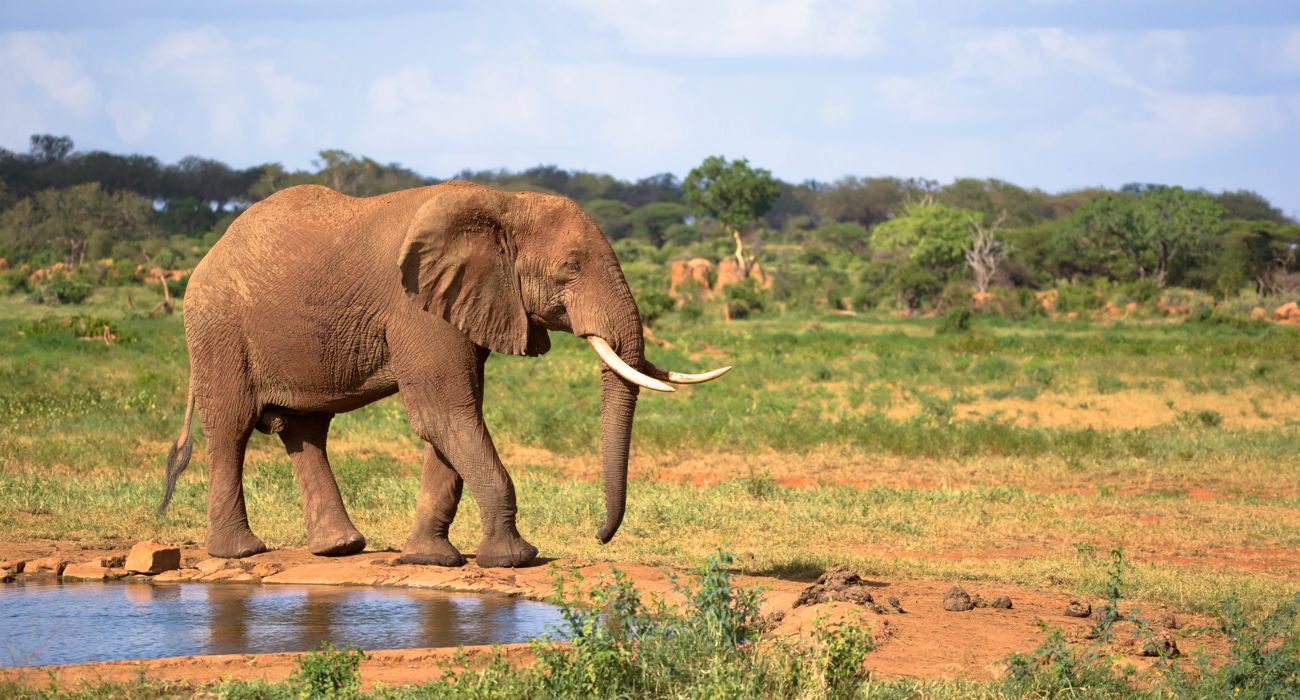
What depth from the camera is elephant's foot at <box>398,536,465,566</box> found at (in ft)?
29.2

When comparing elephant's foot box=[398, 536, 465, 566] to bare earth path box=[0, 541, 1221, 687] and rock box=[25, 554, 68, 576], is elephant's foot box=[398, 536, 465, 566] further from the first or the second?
rock box=[25, 554, 68, 576]

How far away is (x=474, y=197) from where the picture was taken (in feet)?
28.4

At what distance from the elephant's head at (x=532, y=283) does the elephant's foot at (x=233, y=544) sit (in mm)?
2088

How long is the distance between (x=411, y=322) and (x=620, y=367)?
130cm

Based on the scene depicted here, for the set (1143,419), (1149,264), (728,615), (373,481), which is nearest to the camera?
(728,615)

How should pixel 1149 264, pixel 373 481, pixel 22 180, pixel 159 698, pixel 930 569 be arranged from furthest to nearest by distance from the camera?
pixel 22 180 < pixel 1149 264 < pixel 373 481 < pixel 930 569 < pixel 159 698

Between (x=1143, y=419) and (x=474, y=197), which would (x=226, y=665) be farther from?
(x=1143, y=419)

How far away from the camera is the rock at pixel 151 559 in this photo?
8688 millimetres

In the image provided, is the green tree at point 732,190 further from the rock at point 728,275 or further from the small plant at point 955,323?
the small plant at point 955,323

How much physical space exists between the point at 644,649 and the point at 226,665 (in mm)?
1929

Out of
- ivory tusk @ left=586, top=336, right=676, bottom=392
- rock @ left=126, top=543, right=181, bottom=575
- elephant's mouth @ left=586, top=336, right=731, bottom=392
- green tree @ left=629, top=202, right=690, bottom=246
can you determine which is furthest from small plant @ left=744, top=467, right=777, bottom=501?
green tree @ left=629, top=202, right=690, bottom=246

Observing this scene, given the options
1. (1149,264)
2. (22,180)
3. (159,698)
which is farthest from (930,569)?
(22,180)

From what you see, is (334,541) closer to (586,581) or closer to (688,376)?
(586,581)

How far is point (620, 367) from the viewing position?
8.35 metres
